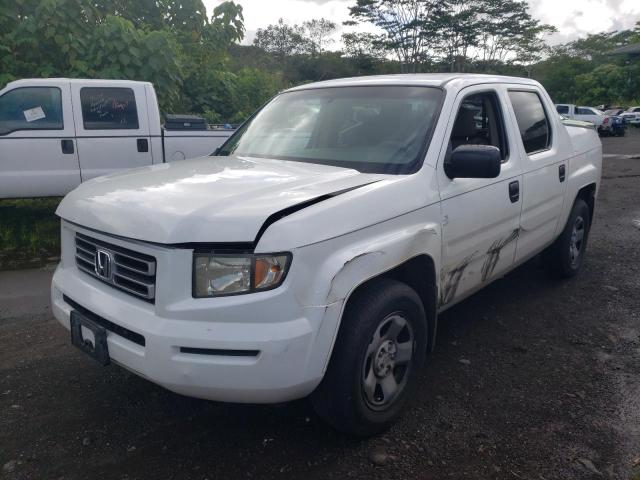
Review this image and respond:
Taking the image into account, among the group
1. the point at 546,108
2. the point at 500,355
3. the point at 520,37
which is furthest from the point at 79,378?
the point at 520,37

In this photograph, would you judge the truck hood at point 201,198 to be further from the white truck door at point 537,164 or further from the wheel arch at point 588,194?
the wheel arch at point 588,194

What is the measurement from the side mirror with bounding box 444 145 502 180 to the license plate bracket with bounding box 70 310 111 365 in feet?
6.58

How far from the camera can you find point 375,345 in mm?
2766

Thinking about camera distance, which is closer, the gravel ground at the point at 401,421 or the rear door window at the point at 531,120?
the gravel ground at the point at 401,421

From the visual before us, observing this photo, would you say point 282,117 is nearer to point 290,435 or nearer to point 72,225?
point 72,225

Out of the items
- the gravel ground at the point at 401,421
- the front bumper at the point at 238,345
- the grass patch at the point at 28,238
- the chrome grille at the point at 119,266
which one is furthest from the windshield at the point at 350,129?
the grass patch at the point at 28,238

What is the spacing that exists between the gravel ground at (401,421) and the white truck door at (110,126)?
376cm

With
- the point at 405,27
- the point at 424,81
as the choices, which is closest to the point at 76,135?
the point at 424,81

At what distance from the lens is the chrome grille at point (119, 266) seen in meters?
2.49

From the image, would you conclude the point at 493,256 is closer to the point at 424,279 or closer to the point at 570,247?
the point at 424,279

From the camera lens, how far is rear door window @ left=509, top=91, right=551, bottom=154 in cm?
425

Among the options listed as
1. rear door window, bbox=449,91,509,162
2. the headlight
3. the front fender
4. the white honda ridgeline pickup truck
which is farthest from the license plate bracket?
rear door window, bbox=449,91,509,162

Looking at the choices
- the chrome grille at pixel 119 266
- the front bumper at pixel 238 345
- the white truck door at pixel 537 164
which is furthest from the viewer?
the white truck door at pixel 537 164

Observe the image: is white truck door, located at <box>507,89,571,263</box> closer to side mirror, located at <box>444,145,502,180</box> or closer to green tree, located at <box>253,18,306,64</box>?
side mirror, located at <box>444,145,502,180</box>
